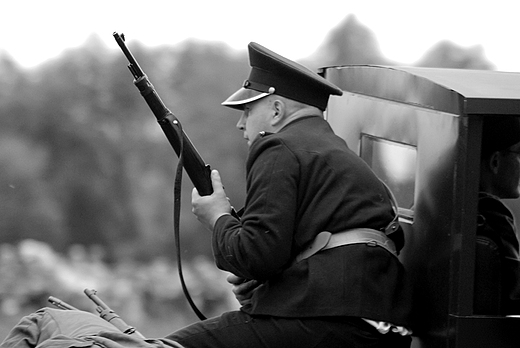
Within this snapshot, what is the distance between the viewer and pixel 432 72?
3197 millimetres

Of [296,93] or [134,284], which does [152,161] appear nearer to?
[134,284]

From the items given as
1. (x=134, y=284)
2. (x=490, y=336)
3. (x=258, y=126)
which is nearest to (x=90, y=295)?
(x=258, y=126)

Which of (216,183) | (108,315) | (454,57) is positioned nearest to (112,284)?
(454,57)

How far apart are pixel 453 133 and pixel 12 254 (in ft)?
20.3

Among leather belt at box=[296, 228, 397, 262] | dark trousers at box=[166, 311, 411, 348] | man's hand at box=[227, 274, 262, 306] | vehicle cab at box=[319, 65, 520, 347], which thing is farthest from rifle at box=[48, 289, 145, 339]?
vehicle cab at box=[319, 65, 520, 347]

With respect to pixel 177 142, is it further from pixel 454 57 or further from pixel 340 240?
pixel 454 57

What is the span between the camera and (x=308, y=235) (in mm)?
2805

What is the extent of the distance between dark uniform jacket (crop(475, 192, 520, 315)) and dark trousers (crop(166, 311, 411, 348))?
0.32m

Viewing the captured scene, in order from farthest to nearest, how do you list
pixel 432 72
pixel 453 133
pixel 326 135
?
pixel 432 72
pixel 326 135
pixel 453 133

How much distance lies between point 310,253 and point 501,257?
1.92ft

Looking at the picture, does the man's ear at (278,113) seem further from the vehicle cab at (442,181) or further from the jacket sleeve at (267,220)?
the vehicle cab at (442,181)

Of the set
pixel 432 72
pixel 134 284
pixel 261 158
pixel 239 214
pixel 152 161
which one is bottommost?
pixel 134 284

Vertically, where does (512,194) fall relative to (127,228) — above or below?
above

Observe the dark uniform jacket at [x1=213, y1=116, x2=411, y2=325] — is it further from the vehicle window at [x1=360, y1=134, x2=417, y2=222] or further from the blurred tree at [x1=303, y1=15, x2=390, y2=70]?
the blurred tree at [x1=303, y1=15, x2=390, y2=70]
